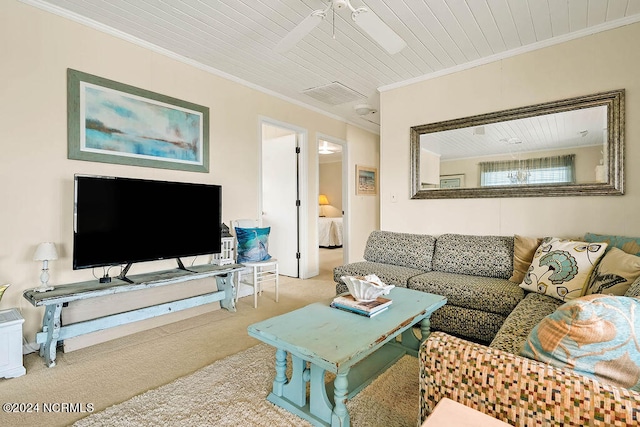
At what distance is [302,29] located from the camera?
6.73 feet

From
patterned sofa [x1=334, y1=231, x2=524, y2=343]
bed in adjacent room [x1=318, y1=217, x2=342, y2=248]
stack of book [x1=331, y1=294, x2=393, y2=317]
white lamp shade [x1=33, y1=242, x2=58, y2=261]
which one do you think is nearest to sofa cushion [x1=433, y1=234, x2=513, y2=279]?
patterned sofa [x1=334, y1=231, x2=524, y2=343]

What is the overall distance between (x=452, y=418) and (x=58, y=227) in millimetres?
2875

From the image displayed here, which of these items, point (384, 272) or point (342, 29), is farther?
point (384, 272)

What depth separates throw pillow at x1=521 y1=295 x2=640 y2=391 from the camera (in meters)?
0.80

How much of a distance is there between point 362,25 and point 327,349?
1879 millimetres

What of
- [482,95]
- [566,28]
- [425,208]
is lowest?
[425,208]

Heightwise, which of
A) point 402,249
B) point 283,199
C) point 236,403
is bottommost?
point 236,403

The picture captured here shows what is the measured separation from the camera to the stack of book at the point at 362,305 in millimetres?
1745

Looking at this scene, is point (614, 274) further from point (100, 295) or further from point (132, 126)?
point (132, 126)

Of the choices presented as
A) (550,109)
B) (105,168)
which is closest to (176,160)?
(105,168)

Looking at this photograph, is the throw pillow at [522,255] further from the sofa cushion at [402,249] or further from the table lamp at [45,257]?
the table lamp at [45,257]

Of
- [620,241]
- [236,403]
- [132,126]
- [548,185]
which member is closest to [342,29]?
[132,126]

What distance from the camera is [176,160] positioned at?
3078 mm

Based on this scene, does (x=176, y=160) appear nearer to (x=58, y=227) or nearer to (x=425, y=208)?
(x=58, y=227)
